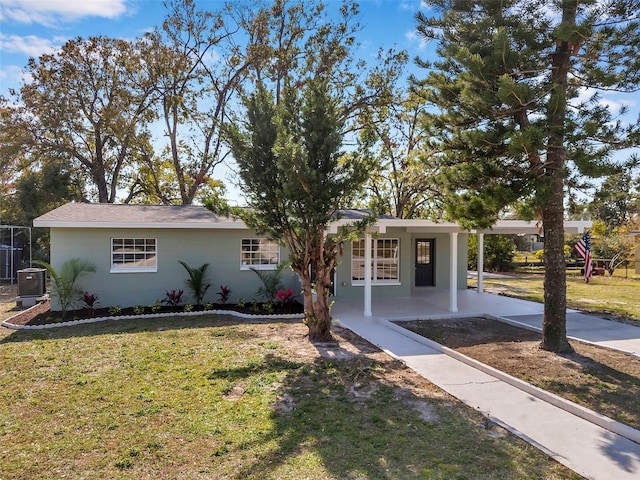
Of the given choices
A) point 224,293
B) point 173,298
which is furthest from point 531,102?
point 173,298

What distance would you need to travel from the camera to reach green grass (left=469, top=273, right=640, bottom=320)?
39.3ft

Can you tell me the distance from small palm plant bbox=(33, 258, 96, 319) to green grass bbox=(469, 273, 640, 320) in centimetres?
1337

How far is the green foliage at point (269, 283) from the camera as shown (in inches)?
469

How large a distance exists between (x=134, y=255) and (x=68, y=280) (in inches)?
66.4

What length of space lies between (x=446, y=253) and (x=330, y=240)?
867 centimetres

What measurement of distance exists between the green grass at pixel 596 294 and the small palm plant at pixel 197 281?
10328 mm

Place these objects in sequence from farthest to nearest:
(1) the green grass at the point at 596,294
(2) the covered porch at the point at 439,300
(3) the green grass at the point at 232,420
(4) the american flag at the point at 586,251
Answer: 1. (4) the american flag at the point at 586,251
2. (1) the green grass at the point at 596,294
3. (2) the covered porch at the point at 439,300
4. (3) the green grass at the point at 232,420

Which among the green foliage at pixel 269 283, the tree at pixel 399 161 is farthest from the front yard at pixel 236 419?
the tree at pixel 399 161

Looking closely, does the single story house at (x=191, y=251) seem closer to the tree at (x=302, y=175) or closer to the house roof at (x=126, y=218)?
the house roof at (x=126, y=218)

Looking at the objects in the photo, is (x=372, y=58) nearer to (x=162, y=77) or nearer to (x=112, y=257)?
(x=162, y=77)

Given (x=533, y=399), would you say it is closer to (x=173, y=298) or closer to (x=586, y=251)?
(x=173, y=298)

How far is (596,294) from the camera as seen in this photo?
50.0 ft

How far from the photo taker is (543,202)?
20.7 ft

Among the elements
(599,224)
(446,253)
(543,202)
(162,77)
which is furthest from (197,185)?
(599,224)
